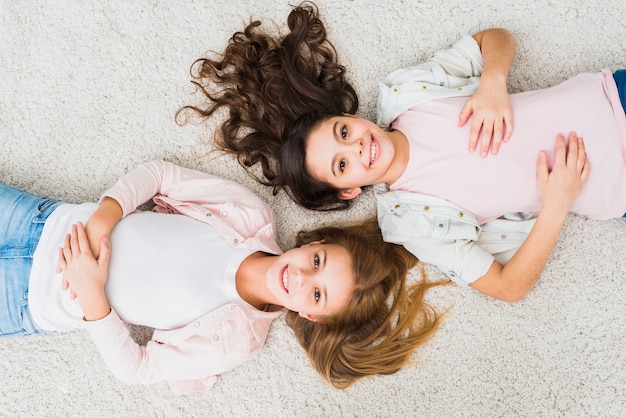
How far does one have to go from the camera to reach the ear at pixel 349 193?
4.07 feet

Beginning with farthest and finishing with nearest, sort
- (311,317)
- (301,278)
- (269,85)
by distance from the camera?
(269,85), (311,317), (301,278)

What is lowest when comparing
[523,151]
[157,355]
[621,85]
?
[157,355]

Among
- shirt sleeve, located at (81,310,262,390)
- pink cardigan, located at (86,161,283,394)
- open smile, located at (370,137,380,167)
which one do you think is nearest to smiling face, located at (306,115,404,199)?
open smile, located at (370,137,380,167)

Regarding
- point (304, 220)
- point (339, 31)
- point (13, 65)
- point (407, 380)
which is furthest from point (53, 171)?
point (407, 380)

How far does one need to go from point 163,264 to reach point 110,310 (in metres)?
0.16

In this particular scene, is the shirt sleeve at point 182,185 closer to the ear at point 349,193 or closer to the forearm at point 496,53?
the ear at point 349,193

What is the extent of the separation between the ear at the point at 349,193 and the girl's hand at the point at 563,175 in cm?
42

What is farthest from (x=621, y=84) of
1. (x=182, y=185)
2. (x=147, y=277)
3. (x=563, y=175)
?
(x=147, y=277)

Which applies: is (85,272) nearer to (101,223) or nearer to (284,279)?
(101,223)

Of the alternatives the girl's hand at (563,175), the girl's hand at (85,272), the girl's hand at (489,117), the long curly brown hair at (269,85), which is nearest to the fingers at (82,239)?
the girl's hand at (85,272)

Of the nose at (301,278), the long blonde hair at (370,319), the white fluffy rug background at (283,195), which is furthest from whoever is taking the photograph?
the white fluffy rug background at (283,195)

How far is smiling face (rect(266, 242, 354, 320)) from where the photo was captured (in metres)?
1.08

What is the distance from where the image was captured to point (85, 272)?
44.2 inches

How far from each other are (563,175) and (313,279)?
2.02ft
